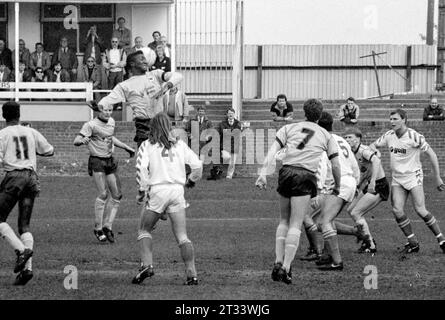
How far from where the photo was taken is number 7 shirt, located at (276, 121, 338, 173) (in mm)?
13031

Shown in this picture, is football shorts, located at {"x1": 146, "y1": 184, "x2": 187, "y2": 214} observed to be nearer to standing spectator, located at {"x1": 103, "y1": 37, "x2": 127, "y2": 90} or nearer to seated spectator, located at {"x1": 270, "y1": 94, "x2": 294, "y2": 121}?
seated spectator, located at {"x1": 270, "y1": 94, "x2": 294, "y2": 121}

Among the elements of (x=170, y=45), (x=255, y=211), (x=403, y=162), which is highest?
(x=170, y=45)

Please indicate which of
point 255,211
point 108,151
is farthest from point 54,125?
point 108,151

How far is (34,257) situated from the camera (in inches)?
588

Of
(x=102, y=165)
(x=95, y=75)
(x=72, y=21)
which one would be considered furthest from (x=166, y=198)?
(x=72, y=21)

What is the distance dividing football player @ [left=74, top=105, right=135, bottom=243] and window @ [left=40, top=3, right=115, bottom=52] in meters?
14.0

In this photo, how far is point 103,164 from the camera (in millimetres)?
17016

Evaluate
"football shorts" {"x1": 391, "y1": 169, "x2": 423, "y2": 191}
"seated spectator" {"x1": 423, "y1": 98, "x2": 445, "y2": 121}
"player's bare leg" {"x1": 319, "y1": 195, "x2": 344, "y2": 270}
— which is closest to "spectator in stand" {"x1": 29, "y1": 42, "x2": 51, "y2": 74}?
"seated spectator" {"x1": 423, "y1": 98, "x2": 445, "y2": 121}

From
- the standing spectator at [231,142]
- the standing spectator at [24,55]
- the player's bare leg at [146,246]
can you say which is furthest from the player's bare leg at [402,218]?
the standing spectator at [24,55]

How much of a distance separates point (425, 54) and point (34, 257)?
2524 cm

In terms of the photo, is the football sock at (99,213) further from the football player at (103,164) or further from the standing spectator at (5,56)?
the standing spectator at (5,56)

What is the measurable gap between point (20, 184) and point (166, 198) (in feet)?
6.17

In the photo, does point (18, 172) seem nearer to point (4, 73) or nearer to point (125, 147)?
point (125, 147)
